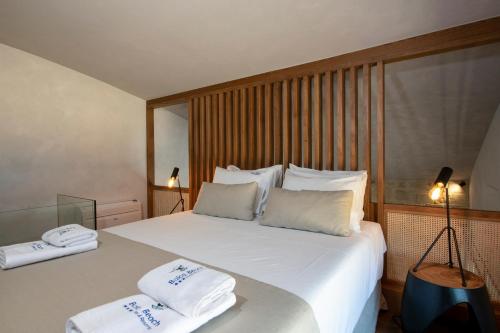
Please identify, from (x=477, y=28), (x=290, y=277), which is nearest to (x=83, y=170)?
(x=290, y=277)

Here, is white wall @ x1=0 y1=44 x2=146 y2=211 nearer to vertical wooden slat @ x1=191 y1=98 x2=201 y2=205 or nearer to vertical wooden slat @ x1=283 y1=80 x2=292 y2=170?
vertical wooden slat @ x1=191 y1=98 x2=201 y2=205

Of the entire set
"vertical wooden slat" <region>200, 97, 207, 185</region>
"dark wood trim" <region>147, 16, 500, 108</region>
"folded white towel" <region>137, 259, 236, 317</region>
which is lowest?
"folded white towel" <region>137, 259, 236, 317</region>

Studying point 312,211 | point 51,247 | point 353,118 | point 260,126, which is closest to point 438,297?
point 312,211

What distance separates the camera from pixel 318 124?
2443 mm

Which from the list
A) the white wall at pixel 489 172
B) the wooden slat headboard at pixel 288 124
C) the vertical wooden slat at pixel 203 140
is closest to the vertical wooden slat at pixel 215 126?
the wooden slat headboard at pixel 288 124

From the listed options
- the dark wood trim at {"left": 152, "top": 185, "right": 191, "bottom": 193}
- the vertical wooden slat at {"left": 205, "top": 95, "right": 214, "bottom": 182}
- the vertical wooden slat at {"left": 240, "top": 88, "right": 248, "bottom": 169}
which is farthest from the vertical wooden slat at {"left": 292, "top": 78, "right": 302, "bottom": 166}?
the dark wood trim at {"left": 152, "top": 185, "right": 191, "bottom": 193}

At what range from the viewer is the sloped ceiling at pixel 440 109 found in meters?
2.30

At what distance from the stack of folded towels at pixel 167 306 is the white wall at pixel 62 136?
2852 mm

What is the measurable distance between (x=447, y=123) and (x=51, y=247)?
368 cm

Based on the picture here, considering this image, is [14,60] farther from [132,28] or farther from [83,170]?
[132,28]

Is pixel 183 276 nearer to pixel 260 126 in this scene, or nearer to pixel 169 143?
pixel 260 126

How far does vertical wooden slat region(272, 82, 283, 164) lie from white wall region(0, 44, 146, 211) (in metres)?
2.21

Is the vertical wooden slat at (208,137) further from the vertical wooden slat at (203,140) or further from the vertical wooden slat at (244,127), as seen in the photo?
the vertical wooden slat at (244,127)

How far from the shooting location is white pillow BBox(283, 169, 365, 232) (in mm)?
1928
